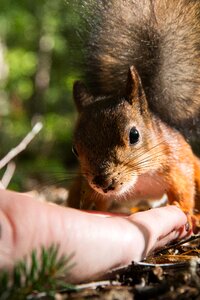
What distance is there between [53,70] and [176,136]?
31.4ft

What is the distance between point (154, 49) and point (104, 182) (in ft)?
3.47

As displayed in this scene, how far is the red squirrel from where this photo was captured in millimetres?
2572

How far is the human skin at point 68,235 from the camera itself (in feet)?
4.27

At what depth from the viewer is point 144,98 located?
2.76 m

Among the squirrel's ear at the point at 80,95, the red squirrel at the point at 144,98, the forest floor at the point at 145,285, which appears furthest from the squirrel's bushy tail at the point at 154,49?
the forest floor at the point at 145,285

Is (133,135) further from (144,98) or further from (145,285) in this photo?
(145,285)

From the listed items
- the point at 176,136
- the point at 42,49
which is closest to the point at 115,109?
the point at 176,136

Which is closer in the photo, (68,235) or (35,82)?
(68,235)

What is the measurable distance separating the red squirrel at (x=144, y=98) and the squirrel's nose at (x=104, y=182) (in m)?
0.16

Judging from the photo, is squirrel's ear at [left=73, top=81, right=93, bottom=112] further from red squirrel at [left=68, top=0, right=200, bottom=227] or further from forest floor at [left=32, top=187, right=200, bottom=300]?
forest floor at [left=32, top=187, right=200, bottom=300]

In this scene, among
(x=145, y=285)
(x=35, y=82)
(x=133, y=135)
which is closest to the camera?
(x=145, y=285)

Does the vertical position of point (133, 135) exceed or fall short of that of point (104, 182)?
it exceeds it

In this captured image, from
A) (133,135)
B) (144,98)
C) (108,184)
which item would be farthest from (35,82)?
(108,184)

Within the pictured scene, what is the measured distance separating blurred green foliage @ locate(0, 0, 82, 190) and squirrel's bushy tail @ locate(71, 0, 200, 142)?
4229 mm
